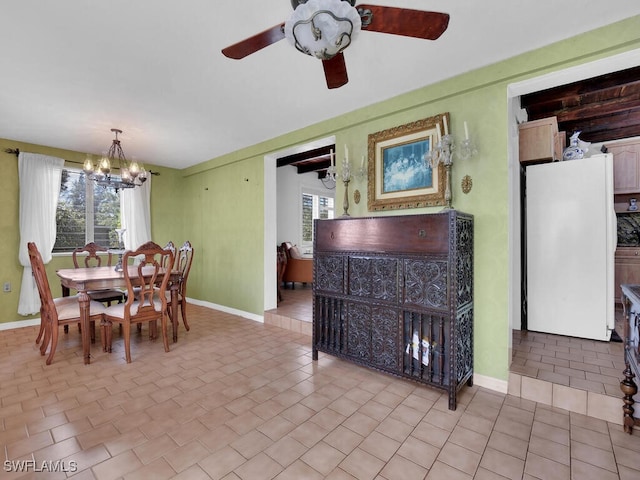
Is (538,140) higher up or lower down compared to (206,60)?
lower down

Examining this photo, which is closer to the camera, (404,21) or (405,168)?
(404,21)

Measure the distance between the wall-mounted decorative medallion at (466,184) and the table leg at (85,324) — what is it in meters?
3.57

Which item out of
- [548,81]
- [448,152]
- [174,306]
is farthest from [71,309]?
[548,81]

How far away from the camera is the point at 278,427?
1.87m

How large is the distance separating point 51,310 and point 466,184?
12.8 feet

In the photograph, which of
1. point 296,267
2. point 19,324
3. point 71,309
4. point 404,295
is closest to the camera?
point 404,295

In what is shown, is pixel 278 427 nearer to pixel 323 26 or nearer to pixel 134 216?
pixel 323 26

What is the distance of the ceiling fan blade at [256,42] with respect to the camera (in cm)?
137

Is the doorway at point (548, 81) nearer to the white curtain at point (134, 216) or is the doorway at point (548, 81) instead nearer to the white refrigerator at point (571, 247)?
the white refrigerator at point (571, 247)

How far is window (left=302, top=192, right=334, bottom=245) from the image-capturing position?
6.97m

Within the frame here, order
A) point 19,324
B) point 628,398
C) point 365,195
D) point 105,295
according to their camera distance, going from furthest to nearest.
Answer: point 19,324
point 105,295
point 365,195
point 628,398

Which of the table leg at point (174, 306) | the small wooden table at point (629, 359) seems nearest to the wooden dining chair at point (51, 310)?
the table leg at point (174, 306)

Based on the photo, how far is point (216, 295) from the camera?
513 cm

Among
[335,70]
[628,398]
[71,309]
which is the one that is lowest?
[628,398]
